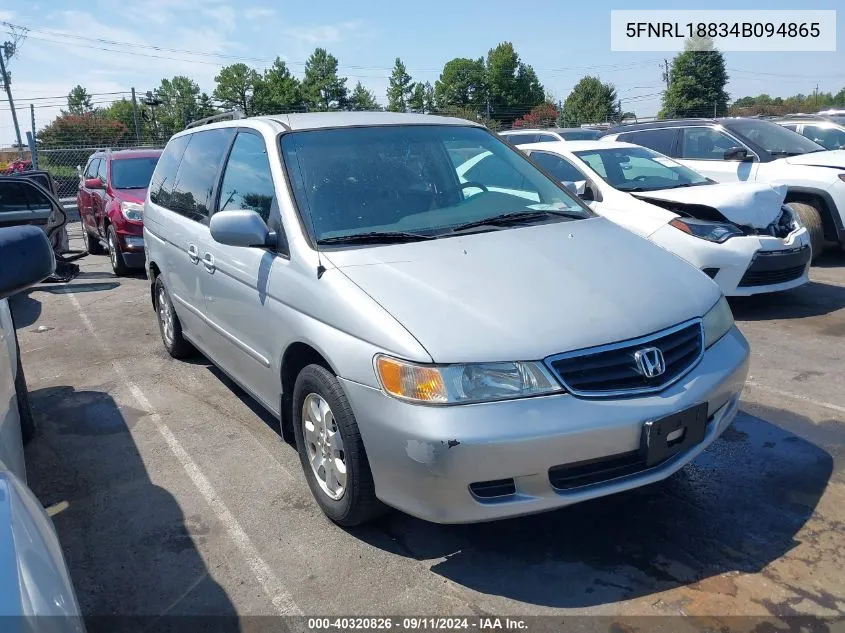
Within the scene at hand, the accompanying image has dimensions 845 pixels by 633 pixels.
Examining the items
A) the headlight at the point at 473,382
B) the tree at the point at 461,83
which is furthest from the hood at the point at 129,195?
the tree at the point at 461,83

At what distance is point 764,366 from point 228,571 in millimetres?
3993

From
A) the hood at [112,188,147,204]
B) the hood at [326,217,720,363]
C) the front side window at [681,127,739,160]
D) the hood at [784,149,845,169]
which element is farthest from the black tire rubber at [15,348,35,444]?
the hood at [784,149,845,169]

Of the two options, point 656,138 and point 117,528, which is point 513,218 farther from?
point 656,138

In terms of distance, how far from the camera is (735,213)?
6.43m

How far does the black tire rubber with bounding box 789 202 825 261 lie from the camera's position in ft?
26.7

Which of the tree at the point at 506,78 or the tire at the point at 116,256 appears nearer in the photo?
the tire at the point at 116,256

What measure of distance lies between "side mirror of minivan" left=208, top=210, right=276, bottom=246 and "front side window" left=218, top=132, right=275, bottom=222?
9.7 inches

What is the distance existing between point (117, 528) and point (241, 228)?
5.09 feet

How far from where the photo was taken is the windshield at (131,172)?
34.7ft

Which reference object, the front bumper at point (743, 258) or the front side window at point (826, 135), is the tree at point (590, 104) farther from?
the front bumper at point (743, 258)

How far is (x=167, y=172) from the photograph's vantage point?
5586 mm

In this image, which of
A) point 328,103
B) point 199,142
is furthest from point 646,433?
point 328,103

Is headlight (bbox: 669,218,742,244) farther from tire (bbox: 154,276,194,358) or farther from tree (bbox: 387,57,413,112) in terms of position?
tree (bbox: 387,57,413,112)

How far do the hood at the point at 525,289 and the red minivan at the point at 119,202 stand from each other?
6.94 meters
